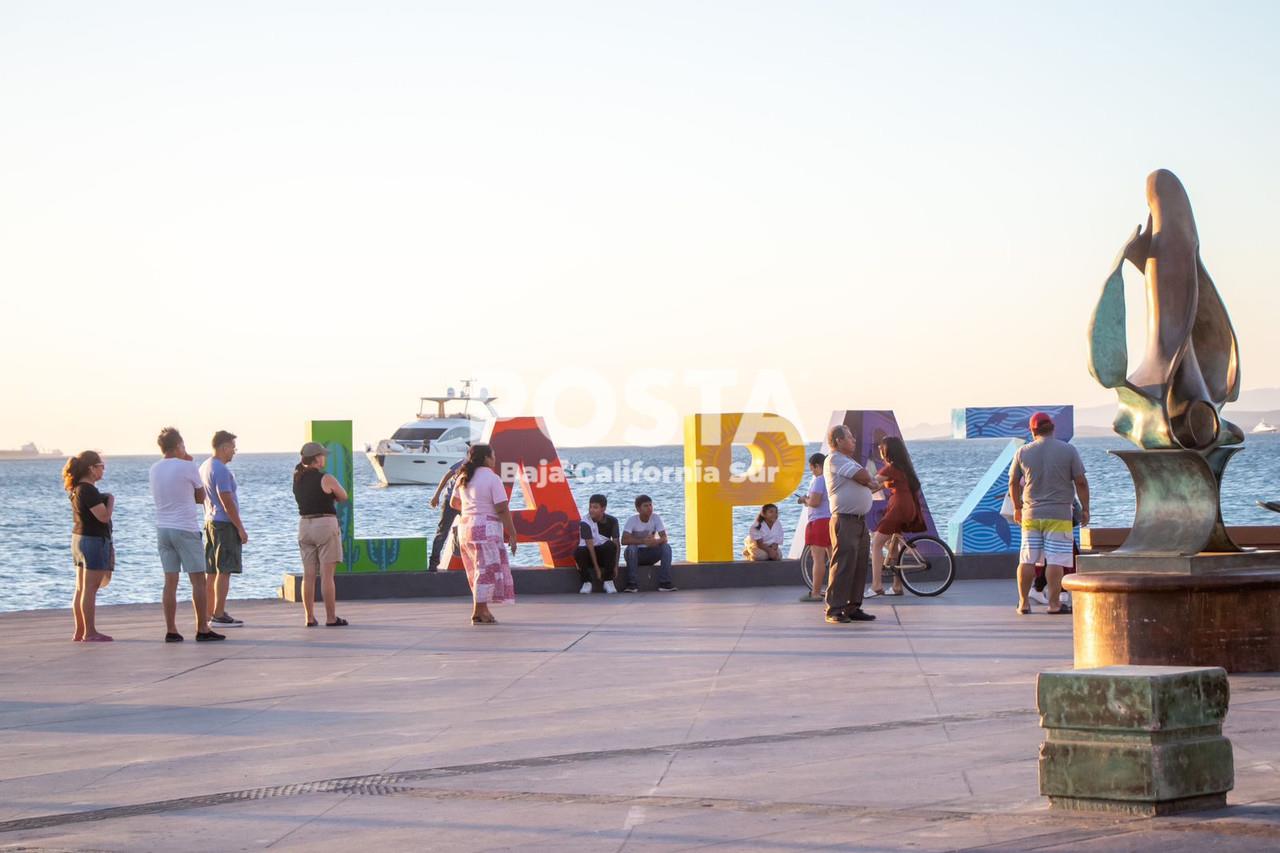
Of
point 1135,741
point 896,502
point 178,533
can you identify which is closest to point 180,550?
point 178,533

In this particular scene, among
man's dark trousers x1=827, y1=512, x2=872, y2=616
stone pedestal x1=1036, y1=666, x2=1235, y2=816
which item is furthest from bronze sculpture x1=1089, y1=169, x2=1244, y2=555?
stone pedestal x1=1036, y1=666, x2=1235, y2=816

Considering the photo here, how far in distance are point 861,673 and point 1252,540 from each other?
7244mm

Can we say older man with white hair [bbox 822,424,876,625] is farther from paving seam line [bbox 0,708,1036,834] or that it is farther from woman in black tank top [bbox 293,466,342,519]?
paving seam line [bbox 0,708,1036,834]

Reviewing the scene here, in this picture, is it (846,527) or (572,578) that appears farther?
(572,578)

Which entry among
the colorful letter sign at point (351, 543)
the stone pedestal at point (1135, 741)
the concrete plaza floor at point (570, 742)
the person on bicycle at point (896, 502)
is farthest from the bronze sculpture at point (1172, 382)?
the colorful letter sign at point (351, 543)

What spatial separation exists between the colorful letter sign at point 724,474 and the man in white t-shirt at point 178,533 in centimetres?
722

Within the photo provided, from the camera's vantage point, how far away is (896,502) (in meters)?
17.2

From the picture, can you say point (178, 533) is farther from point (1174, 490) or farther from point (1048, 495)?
point (1174, 490)

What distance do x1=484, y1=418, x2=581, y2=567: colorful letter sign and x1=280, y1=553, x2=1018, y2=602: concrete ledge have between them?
470 mm

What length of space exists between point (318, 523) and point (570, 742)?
24.0 feet

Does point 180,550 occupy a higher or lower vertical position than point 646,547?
higher

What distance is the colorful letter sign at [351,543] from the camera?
62.6 feet

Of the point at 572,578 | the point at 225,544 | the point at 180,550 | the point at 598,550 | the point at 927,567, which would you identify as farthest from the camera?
the point at 572,578

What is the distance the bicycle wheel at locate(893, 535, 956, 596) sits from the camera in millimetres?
17719
